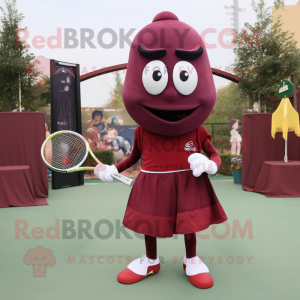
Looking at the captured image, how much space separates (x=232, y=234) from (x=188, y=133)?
150 cm

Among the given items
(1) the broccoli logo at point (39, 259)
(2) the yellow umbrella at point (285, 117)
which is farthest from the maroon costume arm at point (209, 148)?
(2) the yellow umbrella at point (285, 117)

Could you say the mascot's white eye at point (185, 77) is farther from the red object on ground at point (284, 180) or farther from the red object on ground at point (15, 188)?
the red object on ground at point (284, 180)

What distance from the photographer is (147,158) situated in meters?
2.29

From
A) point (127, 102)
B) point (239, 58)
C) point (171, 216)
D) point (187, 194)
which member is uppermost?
point (239, 58)

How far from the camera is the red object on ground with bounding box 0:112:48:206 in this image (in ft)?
17.6

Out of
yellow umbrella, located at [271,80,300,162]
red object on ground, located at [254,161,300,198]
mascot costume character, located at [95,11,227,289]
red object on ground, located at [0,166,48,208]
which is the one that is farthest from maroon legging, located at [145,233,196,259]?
yellow umbrella, located at [271,80,300,162]

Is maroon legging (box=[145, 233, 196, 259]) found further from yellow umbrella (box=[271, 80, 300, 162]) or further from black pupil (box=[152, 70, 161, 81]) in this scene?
yellow umbrella (box=[271, 80, 300, 162])

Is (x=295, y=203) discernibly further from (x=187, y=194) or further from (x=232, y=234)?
(x=187, y=194)

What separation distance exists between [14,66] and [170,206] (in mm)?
7654

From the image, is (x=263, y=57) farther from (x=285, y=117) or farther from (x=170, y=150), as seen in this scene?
(x=170, y=150)

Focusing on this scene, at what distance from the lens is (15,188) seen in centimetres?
484

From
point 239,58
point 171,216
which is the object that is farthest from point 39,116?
point 239,58

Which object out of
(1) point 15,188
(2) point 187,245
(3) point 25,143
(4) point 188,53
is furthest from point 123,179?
(3) point 25,143

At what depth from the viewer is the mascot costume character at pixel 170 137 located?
2.11m
